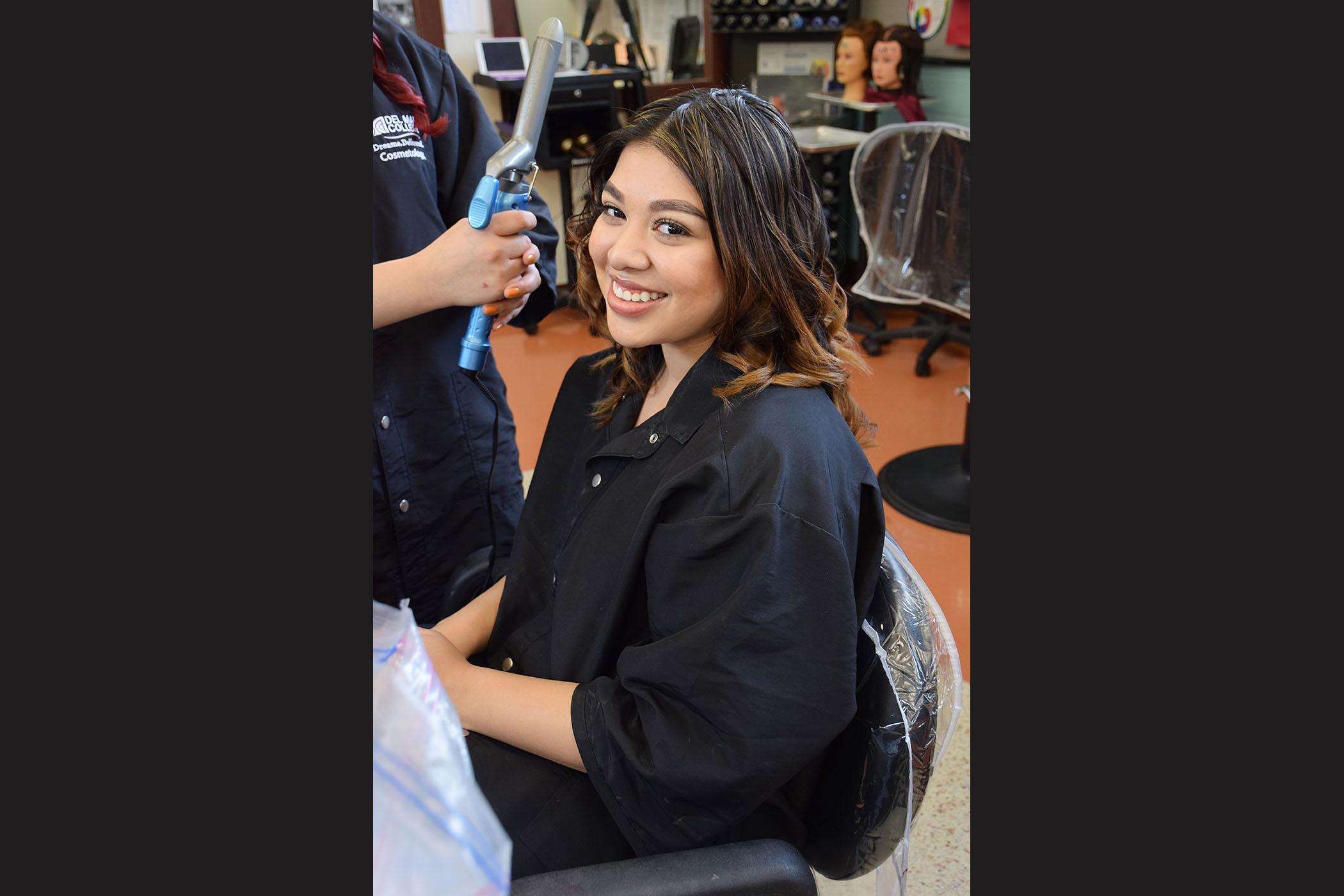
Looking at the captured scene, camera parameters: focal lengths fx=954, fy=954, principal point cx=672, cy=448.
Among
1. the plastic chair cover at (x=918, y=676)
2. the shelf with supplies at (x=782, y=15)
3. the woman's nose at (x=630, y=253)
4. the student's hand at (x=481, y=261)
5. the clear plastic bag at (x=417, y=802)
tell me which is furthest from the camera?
the shelf with supplies at (x=782, y=15)

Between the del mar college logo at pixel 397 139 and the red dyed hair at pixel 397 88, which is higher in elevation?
the red dyed hair at pixel 397 88

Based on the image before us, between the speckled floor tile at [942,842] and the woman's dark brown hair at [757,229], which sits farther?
the speckled floor tile at [942,842]

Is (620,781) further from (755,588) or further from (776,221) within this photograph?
(776,221)

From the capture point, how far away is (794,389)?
1.07 metres

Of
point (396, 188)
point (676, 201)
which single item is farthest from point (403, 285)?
point (676, 201)

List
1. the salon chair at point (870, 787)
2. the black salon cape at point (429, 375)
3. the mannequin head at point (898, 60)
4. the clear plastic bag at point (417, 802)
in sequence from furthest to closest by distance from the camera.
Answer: the mannequin head at point (898, 60) → the black salon cape at point (429, 375) → the salon chair at point (870, 787) → the clear plastic bag at point (417, 802)

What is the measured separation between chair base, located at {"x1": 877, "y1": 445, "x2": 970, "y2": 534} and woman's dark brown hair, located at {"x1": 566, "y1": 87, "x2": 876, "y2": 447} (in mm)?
1763

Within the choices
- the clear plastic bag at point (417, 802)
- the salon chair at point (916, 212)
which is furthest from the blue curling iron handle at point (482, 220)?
the salon chair at point (916, 212)

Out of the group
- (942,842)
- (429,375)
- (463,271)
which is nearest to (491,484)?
(429,375)

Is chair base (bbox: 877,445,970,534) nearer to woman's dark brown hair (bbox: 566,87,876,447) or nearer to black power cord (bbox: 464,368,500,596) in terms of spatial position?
black power cord (bbox: 464,368,500,596)

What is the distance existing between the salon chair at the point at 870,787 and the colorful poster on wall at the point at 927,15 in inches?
155

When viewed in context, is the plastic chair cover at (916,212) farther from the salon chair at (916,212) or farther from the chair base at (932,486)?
the chair base at (932,486)

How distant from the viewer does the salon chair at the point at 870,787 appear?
824mm

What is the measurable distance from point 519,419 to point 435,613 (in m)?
2.04
